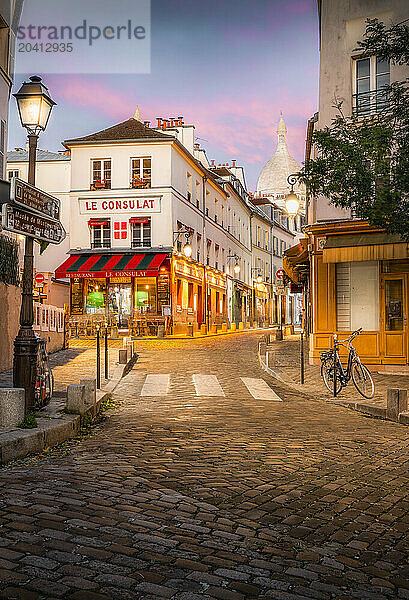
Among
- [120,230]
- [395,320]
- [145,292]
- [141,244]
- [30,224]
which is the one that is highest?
[120,230]

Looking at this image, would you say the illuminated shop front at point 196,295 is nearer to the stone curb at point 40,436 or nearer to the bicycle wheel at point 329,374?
the bicycle wheel at point 329,374

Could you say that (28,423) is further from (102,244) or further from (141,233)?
(102,244)

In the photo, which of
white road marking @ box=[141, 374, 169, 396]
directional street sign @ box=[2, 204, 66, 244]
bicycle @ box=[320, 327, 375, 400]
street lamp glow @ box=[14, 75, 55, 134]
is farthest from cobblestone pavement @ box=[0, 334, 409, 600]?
street lamp glow @ box=[14, 75, 55, 134]

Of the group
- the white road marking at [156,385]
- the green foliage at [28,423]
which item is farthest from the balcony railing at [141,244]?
the green foliage at [28,423]

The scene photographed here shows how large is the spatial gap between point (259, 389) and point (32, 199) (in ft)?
22.7

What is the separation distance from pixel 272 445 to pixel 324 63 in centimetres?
1359

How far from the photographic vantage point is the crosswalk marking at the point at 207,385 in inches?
481

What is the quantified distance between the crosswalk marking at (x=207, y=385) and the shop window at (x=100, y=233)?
71.4ft

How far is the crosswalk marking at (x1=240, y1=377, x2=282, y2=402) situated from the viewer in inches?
464

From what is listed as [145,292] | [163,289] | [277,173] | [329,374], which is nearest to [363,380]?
[329,374]

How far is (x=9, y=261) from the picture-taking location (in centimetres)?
1491

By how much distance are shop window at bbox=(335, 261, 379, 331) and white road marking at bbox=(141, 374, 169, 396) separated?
5561 millimetres

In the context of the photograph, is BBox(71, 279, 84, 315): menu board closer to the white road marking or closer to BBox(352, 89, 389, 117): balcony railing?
the white road marking

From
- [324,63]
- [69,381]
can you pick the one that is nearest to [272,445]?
[69,381]
